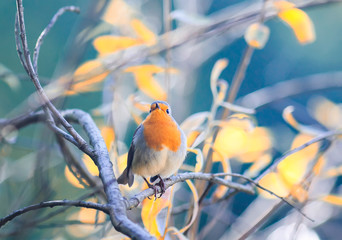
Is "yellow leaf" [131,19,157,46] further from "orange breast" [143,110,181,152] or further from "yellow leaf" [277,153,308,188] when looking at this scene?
"yellow leaf" [277,153,308,188]

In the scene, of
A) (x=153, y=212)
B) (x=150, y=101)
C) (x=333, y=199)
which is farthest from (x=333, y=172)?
(x=150, y=101)

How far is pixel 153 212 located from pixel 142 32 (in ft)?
1.90

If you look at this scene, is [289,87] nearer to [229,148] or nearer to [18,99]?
[229,148]

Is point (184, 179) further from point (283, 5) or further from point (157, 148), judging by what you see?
point (283, 5)

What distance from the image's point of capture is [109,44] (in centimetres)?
111

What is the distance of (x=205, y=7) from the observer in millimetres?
1449

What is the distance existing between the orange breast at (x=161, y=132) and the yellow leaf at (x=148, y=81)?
138mm

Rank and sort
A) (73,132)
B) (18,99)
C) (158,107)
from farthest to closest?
1. (18,99)
2. (158,107)
3. (73,132)

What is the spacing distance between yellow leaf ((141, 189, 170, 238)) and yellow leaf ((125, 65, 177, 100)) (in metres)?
0.38

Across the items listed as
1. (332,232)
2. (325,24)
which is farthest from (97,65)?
(325,24)

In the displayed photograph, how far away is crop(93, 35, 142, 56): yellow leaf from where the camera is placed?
110 cm

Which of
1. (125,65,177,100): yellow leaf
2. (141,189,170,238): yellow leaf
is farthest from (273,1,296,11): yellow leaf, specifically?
(141,189,170,238): yellow leaf

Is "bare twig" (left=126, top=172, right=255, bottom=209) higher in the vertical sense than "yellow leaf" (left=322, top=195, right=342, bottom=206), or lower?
lower

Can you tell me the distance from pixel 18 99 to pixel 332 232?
6.07 feet
